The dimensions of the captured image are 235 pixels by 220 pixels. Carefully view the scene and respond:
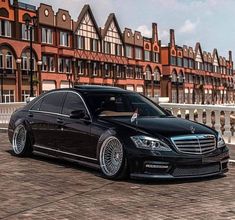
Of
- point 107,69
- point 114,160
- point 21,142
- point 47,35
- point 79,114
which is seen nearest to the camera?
point 114,160

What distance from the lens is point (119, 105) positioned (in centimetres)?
855

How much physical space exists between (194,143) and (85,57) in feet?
229

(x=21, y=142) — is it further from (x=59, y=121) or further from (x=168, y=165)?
(x=168, y=165)

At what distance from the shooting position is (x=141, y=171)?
7078mm

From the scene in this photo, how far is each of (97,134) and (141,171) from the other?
1.16 metres

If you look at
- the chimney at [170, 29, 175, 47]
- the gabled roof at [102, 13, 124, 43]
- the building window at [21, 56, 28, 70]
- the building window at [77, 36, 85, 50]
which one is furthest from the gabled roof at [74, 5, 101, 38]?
the chimney at [170, 29, 175, 47]

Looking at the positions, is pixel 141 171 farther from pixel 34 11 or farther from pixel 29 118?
pixel 34 11

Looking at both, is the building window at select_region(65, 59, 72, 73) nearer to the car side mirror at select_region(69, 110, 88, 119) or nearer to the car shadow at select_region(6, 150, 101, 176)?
the car shadow at select_region(6, 150, 101, 176)

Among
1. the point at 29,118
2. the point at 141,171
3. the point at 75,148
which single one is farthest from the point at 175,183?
the point at 29,118

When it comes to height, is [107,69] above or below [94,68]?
above

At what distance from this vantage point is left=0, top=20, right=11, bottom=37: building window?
5981 centimetres

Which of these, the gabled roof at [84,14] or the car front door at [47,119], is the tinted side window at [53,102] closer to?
the car front door at [47,119]

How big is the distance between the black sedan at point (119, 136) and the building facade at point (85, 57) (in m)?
51.6

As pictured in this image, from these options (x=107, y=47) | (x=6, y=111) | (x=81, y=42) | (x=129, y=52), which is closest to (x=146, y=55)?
(x=129, y=52)
